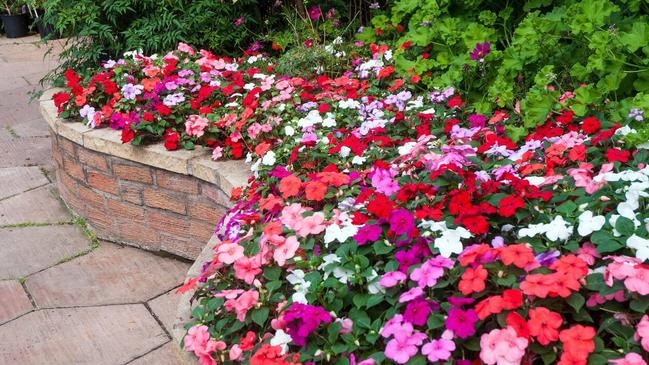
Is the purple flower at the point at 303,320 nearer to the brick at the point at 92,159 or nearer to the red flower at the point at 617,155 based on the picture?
the red flower at the point at 617,155

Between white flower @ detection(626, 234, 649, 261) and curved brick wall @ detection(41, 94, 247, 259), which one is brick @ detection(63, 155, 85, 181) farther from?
white flower @ detection(626, 234, 649, 261)

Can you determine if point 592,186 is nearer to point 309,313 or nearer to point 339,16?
point 309,313

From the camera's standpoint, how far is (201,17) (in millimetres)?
3939

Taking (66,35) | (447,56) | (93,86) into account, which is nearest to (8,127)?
(66,35)

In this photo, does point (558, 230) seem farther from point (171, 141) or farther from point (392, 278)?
point (171, 141)

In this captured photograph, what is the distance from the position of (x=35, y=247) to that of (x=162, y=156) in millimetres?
853

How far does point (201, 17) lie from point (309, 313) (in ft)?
8.89

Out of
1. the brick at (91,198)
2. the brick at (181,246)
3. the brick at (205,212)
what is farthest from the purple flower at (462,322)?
the brick at (91,198)

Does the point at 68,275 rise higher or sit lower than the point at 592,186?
lower

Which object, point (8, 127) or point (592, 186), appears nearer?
point (592, 186)

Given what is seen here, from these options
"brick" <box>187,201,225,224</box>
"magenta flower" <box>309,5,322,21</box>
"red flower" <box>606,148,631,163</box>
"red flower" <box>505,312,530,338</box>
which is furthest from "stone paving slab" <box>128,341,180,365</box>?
"magenta flower" <box>309,5,322,21</box>

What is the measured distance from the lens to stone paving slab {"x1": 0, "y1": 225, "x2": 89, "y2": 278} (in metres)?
3.18

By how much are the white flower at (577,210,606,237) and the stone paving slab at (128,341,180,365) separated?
4.74ft

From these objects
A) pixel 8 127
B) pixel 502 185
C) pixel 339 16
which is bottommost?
pixel 8 127
